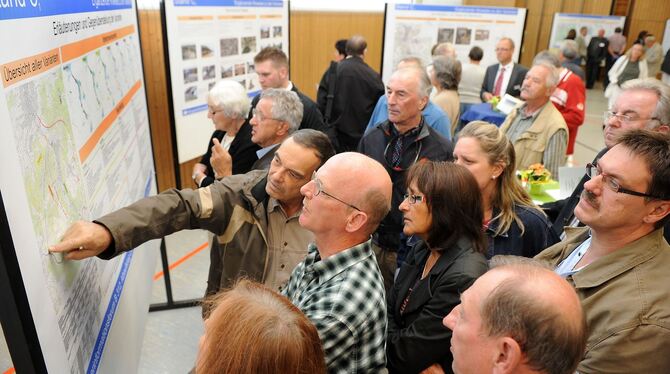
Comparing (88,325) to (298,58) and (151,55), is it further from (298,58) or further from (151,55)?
(298,58)

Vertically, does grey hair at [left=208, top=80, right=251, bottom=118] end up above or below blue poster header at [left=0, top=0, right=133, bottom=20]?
below

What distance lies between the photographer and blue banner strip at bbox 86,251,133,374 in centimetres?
145

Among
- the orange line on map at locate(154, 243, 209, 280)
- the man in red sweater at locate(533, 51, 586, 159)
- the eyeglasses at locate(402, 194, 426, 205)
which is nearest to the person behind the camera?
the eyeglasses at locate(402, 194, 426, 205)

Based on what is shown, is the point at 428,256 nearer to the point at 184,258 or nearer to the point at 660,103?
the point at 660,103

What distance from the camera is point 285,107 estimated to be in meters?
2.66

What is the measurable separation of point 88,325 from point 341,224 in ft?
2.77

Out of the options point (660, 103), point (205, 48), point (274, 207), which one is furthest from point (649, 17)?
point (274, 207)

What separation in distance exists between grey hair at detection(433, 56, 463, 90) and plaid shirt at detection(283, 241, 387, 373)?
316cm

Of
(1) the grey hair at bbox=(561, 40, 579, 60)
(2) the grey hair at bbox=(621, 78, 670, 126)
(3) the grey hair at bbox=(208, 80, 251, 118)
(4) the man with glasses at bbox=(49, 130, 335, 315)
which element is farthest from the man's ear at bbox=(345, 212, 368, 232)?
(1) the grey hair at bbox=(561, 40, 579, 60)

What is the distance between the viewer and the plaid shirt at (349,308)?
132 cm

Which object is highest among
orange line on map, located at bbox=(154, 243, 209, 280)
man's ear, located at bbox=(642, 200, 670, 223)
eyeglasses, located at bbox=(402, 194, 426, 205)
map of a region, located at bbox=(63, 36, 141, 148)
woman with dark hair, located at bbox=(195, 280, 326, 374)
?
map of a region, located at bbox=(63, 36, 141, 148)

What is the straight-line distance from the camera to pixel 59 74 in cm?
132

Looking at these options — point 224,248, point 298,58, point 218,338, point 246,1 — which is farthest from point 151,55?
point 218,338

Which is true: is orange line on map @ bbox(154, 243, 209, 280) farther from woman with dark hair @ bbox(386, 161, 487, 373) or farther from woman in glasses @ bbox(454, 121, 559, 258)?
woman in glasses @ bbox(454, 121, 559, 258)
